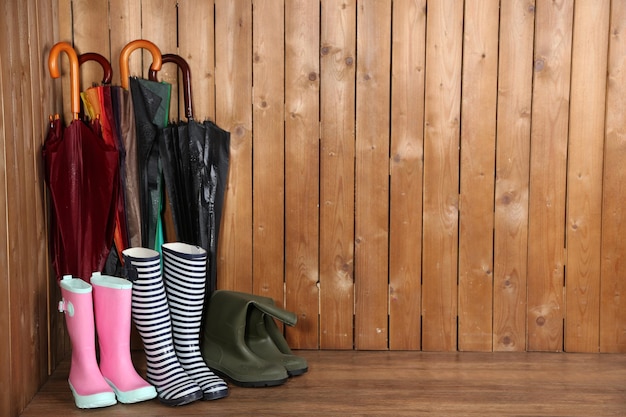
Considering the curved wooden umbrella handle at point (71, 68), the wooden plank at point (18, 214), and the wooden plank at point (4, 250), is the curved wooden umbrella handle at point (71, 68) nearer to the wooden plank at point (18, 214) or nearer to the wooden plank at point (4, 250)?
the wooden plank at point (18, 214)

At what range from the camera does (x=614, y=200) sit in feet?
8.13

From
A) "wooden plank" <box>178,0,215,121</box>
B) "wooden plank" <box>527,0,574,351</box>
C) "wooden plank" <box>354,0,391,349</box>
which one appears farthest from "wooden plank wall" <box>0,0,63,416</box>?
"wooden plank" <box>527,0,574,351</box>

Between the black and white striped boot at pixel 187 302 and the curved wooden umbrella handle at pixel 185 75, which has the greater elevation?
the curved wooden umbrella handle at pixel 185 75

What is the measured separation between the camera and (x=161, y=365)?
210 cm

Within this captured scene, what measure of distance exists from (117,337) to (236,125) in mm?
845

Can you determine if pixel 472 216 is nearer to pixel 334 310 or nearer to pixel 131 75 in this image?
pixel 334 310

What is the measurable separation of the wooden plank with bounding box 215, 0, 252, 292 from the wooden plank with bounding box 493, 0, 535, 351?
88 centimetres

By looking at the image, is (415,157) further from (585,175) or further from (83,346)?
(83,346)

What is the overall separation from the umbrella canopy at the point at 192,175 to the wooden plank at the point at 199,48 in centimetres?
6

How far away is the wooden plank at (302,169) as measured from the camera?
2.46 metres

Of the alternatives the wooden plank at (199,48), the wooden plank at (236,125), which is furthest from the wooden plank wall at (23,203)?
the wooden plank at (236,125)

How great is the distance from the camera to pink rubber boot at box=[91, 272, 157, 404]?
2041 mm

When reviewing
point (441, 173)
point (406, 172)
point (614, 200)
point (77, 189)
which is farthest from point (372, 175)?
point (77, 189)

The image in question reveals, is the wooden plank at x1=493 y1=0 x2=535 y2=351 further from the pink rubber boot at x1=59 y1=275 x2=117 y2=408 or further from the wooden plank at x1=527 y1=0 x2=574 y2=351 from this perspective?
the pink rubber boot at x1=59 y1=275 x2=117 y2=408
